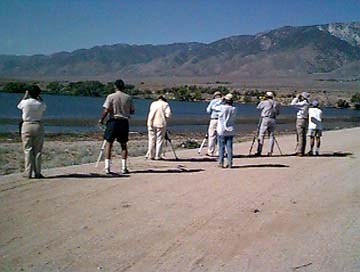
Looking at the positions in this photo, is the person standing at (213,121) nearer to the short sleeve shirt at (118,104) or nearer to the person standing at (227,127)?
the person standing at (227,127)

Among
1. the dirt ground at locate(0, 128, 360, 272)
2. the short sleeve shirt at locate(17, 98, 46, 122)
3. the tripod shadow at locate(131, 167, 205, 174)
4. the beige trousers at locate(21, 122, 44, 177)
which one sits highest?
the short sleeve shirt at locate(17, 98, 46, 122)

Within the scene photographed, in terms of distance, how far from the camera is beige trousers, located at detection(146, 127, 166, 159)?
15581 mm

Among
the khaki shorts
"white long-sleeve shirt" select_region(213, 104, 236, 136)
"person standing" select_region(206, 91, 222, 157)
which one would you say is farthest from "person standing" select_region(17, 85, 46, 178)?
the khaki shorts

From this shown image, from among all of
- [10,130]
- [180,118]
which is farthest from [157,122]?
[180,118]

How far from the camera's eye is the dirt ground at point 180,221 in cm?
689

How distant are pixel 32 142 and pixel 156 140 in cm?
496

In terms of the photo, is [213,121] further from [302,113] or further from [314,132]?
[314,132]

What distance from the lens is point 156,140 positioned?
15.9 m

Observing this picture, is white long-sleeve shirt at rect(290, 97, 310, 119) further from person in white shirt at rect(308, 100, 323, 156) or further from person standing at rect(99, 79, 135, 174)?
person standing at rect(99, 79, 135, 174)

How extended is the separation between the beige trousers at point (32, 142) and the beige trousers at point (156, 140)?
452 centimetres

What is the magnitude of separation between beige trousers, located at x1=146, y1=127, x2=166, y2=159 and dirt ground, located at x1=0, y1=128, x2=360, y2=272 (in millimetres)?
2163

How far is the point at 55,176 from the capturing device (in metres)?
12.2

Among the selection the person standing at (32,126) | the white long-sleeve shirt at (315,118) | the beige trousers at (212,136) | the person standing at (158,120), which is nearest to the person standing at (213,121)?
the beige trousers at (212,136)

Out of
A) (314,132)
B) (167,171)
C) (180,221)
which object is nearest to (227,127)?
(167,171)
